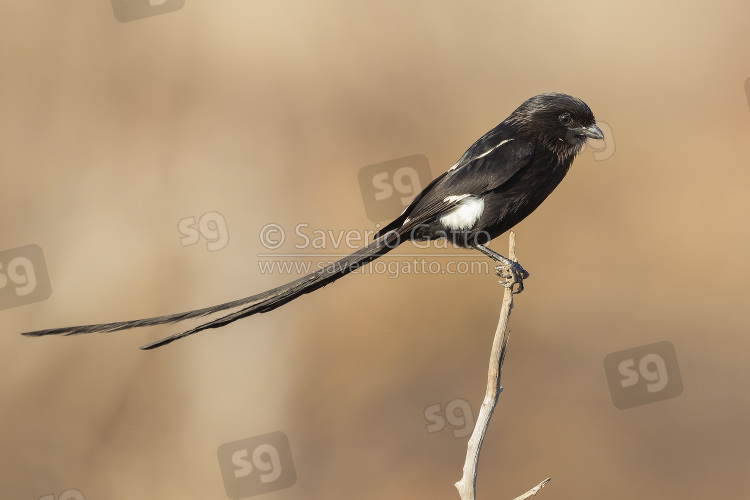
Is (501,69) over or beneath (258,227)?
over

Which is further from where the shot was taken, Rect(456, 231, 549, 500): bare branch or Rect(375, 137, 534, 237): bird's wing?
Rect(375, 137, 534, 237): bird's wing

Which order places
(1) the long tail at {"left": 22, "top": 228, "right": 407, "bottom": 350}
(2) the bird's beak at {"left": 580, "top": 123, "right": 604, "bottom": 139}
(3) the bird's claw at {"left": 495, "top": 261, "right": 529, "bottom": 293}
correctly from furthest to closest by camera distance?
(2) the bird's beak at {"left": 580, "top": 123, "right": 604, "bottom": 139}, (3) the bird's claw at {"left": 495, "top": 261, "right": 529, "bottom": 293}, (1) the long tail at {"left": 22, "top": 228, "right": 407, "bottom": 350}

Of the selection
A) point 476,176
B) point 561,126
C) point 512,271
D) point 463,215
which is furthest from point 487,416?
point 561,126

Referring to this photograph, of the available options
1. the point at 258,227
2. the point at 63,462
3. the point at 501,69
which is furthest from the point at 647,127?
the point at 63,462

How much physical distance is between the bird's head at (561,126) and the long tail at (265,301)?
2.25 ft

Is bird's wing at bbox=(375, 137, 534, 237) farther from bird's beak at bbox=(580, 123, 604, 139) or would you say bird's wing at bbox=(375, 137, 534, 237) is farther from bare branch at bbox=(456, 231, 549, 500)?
bare branch at bbox=(456, 231, 549, 500)

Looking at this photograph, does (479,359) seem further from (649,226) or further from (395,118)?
(395,118)

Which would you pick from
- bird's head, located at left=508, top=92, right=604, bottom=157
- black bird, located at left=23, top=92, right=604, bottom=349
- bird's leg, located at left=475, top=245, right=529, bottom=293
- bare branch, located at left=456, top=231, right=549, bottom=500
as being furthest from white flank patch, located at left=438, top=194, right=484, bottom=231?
bare branch, located at left=456, top=231, right=549, bottom=500

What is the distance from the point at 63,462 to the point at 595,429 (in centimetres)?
362

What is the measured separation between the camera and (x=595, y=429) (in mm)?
4445

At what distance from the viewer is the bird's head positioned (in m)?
2.61

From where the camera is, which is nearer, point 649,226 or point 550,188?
point 550,188

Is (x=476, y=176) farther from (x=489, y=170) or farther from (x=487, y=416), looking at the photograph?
(x=487, y=416)

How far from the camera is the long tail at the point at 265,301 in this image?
1731 millimetres
